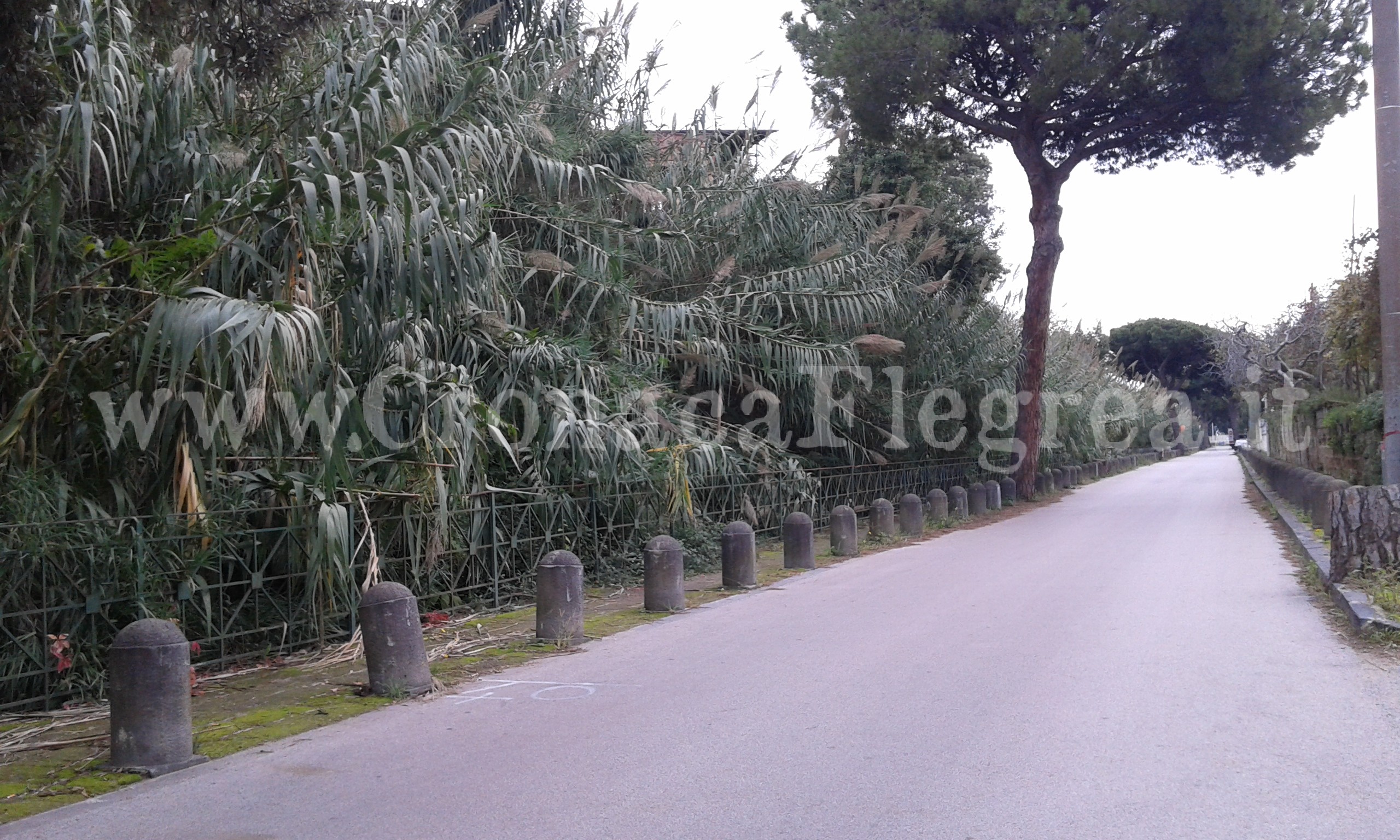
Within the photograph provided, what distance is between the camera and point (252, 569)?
30.0ft

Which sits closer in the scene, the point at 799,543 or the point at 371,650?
the point at 371,650

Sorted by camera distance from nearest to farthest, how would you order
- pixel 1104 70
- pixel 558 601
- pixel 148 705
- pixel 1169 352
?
pixel 148 705
pixel 558 601
pixel 1104 70
pixel 1169 352

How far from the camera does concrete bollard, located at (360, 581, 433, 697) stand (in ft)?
25.3

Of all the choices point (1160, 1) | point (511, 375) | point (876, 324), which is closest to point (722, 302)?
Result: point (876, 324)

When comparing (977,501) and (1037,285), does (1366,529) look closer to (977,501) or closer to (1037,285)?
(977,501)

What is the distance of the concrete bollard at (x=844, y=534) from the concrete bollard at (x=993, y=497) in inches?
385

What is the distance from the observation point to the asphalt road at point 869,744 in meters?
5.03

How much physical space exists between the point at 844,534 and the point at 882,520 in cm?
229

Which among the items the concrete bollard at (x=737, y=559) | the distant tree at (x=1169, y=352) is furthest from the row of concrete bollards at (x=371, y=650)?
the distant tree at (x=1169, y=352)

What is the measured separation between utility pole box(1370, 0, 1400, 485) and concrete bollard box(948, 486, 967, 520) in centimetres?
1150

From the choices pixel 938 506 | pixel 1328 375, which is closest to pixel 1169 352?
pixel 1328 375

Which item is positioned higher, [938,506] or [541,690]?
[938,506]

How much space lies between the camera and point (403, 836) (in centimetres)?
494

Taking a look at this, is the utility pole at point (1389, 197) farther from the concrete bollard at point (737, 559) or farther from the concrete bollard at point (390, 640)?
the concrete bollard at point (390, 640)
